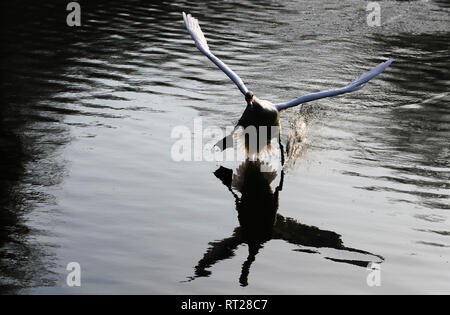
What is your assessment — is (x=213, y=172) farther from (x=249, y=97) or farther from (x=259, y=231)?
(x=259, y=231)

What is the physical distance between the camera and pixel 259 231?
12641 mm

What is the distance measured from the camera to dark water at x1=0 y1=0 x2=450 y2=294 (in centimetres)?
1126

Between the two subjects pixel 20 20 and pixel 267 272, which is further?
pixel 20 20

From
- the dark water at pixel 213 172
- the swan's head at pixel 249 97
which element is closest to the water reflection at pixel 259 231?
the dark water at pixel 213 172

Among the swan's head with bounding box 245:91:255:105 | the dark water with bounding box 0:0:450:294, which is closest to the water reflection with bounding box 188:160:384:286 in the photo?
the dark water with bounding box 0:0:450:294

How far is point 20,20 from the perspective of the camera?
27141 millimetres

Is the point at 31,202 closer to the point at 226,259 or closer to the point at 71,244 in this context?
the point at 71,244

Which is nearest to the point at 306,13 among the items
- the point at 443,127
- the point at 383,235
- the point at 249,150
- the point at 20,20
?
the point at 20,20

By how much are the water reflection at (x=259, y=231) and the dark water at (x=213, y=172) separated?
0.04 metres

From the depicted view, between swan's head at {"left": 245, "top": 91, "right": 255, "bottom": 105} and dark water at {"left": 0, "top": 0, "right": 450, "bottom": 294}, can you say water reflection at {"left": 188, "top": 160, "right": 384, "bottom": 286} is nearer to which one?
dark water at {"left": 0, "top": 0, "right": 450, "bottom": 294}

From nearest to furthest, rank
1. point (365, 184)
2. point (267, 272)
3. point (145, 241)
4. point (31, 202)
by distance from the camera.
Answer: point (267, 272) → point (145, 241) → point (31, 202) → point (365, 184)

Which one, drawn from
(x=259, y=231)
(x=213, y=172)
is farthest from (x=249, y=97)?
(x=259, y=231)

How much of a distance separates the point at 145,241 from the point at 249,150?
417 cm

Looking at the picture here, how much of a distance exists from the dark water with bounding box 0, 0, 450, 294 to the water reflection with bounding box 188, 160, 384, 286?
0.04 m
